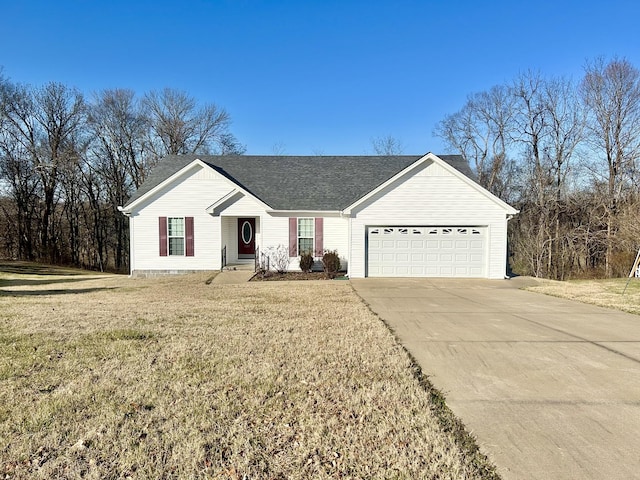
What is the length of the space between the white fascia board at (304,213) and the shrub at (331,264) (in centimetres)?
214

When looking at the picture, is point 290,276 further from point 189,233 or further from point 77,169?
point 77,169

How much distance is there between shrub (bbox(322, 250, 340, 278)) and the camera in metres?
15.7

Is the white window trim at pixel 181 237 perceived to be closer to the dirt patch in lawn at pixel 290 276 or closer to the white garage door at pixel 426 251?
the dirt patch in lawn at pixel 290 276

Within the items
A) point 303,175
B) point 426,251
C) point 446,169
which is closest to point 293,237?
point 303,175

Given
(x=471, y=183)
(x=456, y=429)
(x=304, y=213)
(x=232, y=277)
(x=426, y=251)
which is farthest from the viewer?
(x=304, y=213)

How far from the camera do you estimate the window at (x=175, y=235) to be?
17.5m

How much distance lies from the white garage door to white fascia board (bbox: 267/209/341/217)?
217cm

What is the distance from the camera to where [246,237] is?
736 inches

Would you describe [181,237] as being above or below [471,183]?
below

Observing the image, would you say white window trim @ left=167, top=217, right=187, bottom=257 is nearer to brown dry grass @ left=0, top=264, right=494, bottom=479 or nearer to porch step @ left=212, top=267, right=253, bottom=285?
porch step @ left=212, top=267, right=253, bottom=285

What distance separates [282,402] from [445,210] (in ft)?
43.6

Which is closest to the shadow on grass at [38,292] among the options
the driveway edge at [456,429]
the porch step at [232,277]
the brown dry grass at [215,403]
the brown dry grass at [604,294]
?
the porch step at [232,277]

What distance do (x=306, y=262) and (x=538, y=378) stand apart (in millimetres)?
12366

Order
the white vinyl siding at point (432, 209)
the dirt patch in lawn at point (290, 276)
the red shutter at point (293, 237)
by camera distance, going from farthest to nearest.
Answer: the red shutter at point (293, 237) < the white vinyl siding at point (432, 209) < the dirt patch in lawn at point (290, 276)
